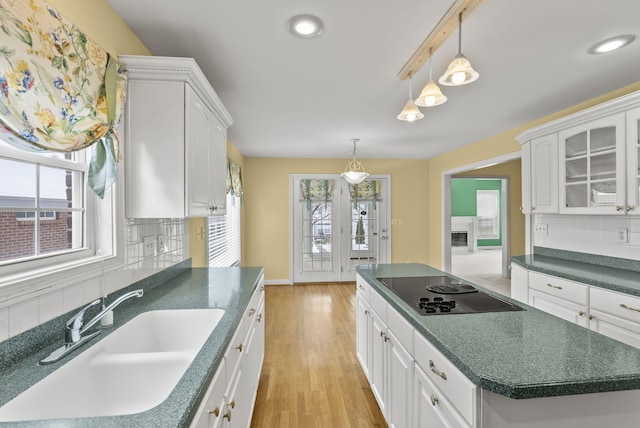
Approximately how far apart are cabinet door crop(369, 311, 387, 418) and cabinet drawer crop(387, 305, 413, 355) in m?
0.13

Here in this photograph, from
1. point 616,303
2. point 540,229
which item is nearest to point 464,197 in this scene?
point 540,229

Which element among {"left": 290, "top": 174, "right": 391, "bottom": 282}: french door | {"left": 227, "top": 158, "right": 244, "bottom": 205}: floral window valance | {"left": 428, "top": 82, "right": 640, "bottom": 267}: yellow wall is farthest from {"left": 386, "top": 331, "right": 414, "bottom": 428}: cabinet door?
{"left": 290, "top": 174, "right": 391, "bottom": 282}: french door

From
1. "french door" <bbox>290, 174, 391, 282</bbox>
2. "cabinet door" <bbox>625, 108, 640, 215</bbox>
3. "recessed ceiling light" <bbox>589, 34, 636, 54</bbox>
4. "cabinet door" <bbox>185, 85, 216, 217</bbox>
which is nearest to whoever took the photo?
"cabinet door" <bbox>185, 85, 216, 217</bbox>

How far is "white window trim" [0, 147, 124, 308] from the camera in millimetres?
988

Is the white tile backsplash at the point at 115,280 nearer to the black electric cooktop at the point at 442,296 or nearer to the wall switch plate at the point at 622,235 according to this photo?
the black electric cooktop at the point at 442,296

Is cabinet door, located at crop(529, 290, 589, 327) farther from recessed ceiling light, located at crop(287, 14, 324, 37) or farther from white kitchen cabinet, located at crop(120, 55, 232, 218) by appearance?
white kitchen cabinet, located at crop(120, 55, 232, 218)

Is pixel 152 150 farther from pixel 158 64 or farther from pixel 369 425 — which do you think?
pixel 369 425

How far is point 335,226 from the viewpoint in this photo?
5.59 m

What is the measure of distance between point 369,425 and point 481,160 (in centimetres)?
377

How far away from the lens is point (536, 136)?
9.53ft

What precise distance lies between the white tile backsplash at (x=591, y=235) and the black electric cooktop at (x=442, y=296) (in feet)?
5.61

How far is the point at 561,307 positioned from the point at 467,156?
9.23ft

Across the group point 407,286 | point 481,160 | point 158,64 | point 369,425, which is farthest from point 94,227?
point 481,160

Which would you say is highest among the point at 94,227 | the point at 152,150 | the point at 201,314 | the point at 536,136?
the point at 536,136
